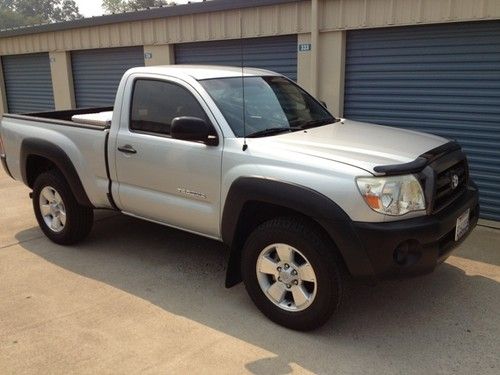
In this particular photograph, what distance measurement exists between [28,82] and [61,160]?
33.9ft

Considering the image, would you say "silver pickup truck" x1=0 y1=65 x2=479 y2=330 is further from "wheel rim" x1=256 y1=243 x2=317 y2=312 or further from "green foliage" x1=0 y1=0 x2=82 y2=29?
"green foliage" x1=0 y1=0 x2=82 y2=29

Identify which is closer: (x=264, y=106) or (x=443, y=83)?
(x=264, y=106)

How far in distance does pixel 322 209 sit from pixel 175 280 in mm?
1797

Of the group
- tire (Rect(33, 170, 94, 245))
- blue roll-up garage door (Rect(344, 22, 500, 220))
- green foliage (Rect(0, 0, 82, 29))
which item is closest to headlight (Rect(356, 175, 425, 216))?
tire (Rect(33, 170, 94, 245))

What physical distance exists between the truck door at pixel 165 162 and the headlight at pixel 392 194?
1.17 m

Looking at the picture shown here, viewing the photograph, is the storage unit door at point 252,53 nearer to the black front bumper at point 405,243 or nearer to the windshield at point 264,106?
the windshield at point 264,106

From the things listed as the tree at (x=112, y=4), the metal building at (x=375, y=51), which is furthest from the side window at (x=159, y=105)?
the tree at (x=112, y=4)

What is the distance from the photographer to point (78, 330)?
360cm

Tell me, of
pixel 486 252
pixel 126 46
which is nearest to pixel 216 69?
pixel 486 252

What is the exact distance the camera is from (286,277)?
11.5ft

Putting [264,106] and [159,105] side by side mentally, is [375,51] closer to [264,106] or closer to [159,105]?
[264,106]

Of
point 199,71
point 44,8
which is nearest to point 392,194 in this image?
point 199,71

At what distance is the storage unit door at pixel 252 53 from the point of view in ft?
26.3

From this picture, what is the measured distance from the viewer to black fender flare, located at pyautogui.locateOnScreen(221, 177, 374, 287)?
3164 mm
